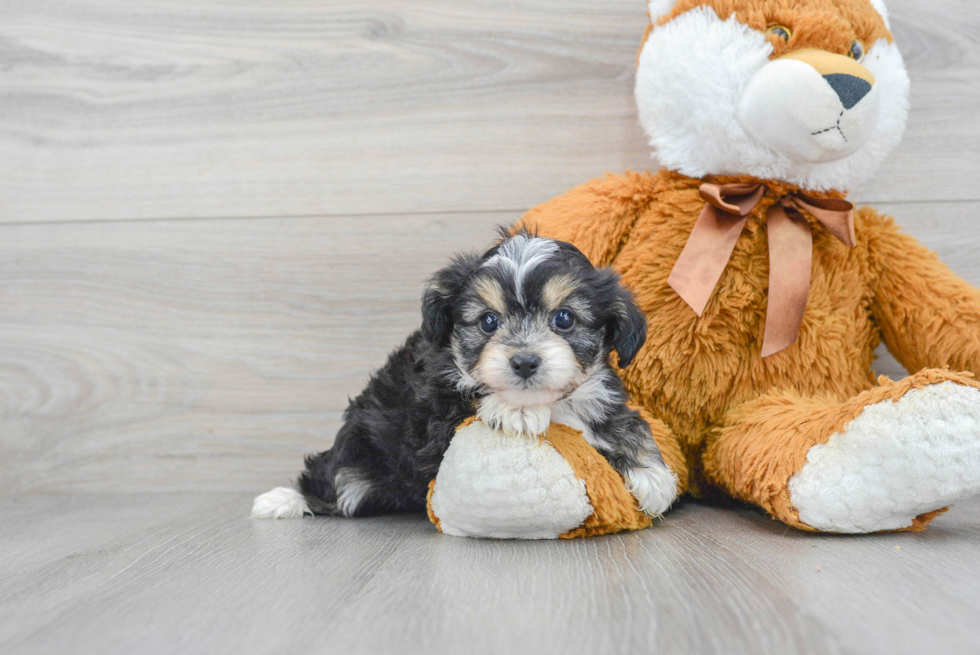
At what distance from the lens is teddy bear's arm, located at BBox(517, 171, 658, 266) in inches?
69.7

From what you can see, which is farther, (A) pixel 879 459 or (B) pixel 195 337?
(B) pixel 195 337

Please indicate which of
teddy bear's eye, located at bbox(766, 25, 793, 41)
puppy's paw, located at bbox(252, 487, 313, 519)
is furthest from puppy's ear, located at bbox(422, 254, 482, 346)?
teddy bear's eye, located at bbox(766, 25, 793, 41)

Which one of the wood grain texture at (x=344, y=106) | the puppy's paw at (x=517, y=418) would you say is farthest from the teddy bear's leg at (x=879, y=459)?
the wood grain texture at (x=344, y=106)

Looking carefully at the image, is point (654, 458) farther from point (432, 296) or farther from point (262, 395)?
point (262, 395)

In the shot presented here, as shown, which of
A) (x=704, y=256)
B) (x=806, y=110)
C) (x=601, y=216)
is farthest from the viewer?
(x=601, y=216)

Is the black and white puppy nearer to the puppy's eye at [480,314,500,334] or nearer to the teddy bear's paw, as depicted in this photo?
the puppy's eye at [480,314,500,334]

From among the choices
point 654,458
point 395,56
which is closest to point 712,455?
point 654,458

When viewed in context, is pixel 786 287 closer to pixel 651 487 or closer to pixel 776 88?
pixel 776 88

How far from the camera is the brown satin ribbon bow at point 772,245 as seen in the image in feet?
5.44

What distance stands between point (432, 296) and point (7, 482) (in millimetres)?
1643

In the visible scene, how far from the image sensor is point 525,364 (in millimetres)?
1296

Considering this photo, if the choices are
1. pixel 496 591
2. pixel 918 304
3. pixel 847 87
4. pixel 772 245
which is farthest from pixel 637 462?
pixel 847 87

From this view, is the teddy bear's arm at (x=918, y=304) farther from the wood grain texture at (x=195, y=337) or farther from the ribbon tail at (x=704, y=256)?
the wood grain texture at (x=195, y=337)

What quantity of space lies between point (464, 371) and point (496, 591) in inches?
18.0
